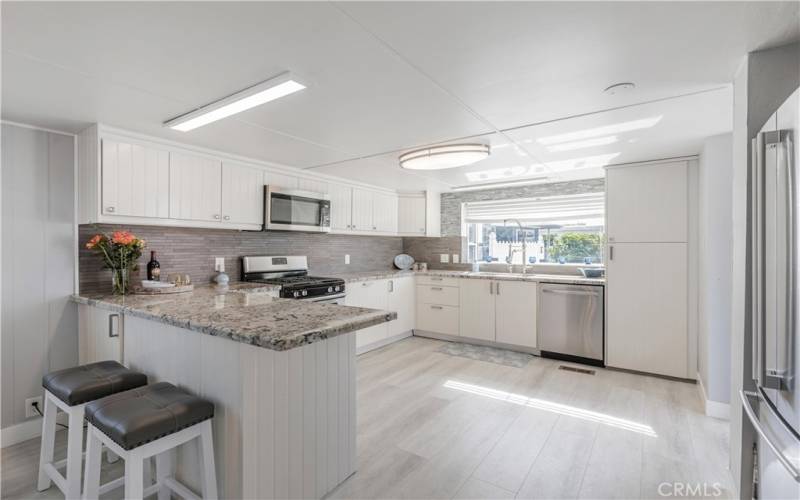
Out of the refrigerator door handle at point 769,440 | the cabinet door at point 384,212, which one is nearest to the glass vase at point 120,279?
the cabinet door at point 384,212

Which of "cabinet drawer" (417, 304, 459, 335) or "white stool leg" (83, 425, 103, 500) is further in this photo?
"cabinet drawer" (417, 304, 459, 335)

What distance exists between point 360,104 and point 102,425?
187 centimetres

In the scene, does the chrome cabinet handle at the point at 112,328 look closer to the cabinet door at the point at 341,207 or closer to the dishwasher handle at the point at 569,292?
the cabinet door at the point at 341,207

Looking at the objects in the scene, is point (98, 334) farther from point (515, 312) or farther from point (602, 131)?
point (515, 312)

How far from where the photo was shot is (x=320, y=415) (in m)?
1.79

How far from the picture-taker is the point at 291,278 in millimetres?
3814

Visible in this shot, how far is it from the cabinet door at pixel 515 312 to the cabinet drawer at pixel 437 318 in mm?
580

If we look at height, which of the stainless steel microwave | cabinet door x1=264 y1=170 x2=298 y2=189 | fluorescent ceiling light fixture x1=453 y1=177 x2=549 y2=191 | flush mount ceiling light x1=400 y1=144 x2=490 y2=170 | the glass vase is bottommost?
the glass vase

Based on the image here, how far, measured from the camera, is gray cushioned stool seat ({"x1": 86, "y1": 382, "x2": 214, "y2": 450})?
130 centimetres

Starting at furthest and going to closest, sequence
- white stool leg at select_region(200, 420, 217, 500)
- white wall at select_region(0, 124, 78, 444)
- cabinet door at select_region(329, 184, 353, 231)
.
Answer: cabinet door at select_region(329, 184, 353, 231) → white wall at select_region(0, 124, 78, 444) → white stool leg at select_region(200, 420, 217, 500)

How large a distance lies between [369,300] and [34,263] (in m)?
2.86

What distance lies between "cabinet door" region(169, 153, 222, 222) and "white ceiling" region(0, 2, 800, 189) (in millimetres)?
292

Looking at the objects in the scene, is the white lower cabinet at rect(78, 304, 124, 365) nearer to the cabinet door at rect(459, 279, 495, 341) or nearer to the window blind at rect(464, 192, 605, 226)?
the cabinet door at rect(459, 279, 495, 341)

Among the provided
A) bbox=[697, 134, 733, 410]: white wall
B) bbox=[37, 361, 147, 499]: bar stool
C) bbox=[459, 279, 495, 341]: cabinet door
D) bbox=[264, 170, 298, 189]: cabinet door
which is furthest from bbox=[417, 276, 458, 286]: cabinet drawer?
bbox=[37, 361, 147, 499]: bar stool
